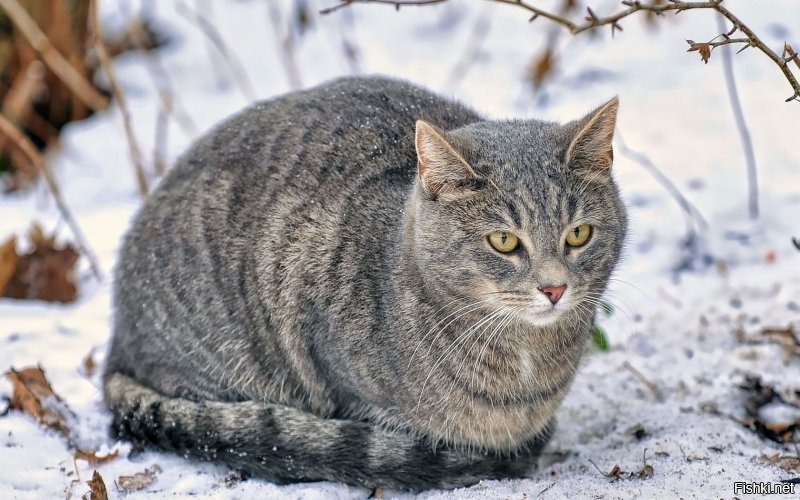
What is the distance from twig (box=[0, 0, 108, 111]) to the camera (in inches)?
202

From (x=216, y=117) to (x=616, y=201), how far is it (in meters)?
3.79

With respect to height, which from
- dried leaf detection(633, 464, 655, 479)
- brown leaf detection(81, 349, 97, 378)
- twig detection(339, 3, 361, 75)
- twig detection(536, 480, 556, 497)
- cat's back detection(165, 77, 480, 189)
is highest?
cat's back detection(165, 77, 480, 189)

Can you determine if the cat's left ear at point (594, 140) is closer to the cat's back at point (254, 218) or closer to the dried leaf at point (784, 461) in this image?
the cat's back at point (254, 218)

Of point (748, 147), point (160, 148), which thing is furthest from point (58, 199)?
point (748, 147)

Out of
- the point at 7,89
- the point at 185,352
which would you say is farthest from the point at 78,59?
the point at 185,352

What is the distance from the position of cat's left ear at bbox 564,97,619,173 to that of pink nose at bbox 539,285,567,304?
0.40 meters

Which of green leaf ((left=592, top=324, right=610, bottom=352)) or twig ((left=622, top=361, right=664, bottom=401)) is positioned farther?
green leaf ((left=592, top=324, right=610, bottom=352))

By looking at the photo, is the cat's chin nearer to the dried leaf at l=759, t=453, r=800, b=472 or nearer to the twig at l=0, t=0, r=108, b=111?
the dried leaf at l=759, t=453, r=800, b=472

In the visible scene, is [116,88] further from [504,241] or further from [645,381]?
[645,381]

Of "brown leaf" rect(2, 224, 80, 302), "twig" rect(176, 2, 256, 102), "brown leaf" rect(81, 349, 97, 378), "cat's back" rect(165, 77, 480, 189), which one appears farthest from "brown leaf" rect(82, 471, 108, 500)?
"twig" rect(176, 2, 256, 102)

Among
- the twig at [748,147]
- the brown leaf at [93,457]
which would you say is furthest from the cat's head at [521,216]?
the twig at [748,147]

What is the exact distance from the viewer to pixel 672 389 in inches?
146

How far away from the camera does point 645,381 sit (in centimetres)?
374

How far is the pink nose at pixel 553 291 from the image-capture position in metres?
2.78
